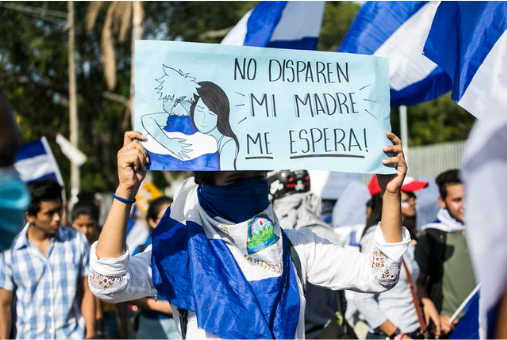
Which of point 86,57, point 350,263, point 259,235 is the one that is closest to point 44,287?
point 259,235

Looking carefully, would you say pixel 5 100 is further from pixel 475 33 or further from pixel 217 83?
pixel 475 33

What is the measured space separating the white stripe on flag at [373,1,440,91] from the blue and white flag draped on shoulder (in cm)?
200

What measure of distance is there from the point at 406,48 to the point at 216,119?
225 cm

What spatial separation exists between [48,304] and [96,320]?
51 cm

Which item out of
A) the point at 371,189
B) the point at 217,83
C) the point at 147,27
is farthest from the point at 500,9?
the point at 147,27

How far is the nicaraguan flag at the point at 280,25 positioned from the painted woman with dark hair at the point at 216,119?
2463 mm

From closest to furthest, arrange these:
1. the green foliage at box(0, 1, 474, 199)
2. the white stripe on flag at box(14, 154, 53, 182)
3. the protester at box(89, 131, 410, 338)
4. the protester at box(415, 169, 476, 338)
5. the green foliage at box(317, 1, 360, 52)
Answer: the protester at box(89, 131, 410, 338), the protester at box(415, 169, 476, 338), the white stripe on flag at box(14, 154, 53, 182), the green foliage at box(0, 1, 474, 199), the green foliage at box(317, 1, 360, 52)

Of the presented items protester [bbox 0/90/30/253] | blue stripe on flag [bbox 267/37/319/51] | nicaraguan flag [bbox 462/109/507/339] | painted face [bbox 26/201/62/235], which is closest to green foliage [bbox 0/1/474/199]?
blue stripe on flag [bbox 267/37/319/51]

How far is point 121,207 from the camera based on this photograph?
2.12 metres

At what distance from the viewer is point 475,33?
2910mm

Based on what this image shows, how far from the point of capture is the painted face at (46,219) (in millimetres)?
3975

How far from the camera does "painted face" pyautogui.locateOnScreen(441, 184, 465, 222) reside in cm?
458

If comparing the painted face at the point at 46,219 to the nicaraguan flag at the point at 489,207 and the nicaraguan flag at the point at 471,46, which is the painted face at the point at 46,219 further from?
the nicaraguan flag at the point at 489,207

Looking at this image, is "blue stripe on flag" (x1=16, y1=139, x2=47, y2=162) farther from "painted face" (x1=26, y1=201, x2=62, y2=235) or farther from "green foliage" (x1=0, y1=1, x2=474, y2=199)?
"green foliage" (x1=0, y1=1, x2=474, y2=199)
